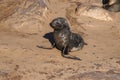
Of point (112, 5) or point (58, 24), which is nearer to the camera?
point (58, 24)

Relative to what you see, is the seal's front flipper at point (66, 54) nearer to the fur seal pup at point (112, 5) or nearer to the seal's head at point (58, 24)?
the seal's head at point (58, 24)

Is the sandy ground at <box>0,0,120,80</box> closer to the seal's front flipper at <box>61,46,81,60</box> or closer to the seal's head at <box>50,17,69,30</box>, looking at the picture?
the seal's front flipper at <box>61,46,81,60</box>

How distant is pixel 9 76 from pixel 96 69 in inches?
72.8

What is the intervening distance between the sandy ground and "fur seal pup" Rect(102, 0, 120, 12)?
174cm

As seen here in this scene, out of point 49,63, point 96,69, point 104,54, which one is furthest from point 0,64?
point 104,54

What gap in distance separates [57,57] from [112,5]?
199 inches

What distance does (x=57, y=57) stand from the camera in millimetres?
7285

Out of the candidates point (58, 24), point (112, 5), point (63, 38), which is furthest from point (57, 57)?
point (112, 5)

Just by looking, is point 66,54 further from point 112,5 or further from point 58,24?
point 112,5

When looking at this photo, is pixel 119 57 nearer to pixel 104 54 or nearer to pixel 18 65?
pixel 104 54

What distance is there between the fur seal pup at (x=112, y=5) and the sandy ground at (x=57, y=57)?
1739 mm

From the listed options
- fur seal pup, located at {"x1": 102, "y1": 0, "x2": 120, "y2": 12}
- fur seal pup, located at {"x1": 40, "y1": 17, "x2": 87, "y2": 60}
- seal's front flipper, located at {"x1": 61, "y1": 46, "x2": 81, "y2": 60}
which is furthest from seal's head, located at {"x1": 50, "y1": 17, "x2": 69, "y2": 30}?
fur seal pup, located at {"x1": 102, "y1": 0, "x2": 120, "y2": 12}

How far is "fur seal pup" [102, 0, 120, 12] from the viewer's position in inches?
447

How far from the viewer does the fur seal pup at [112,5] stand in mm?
11364
